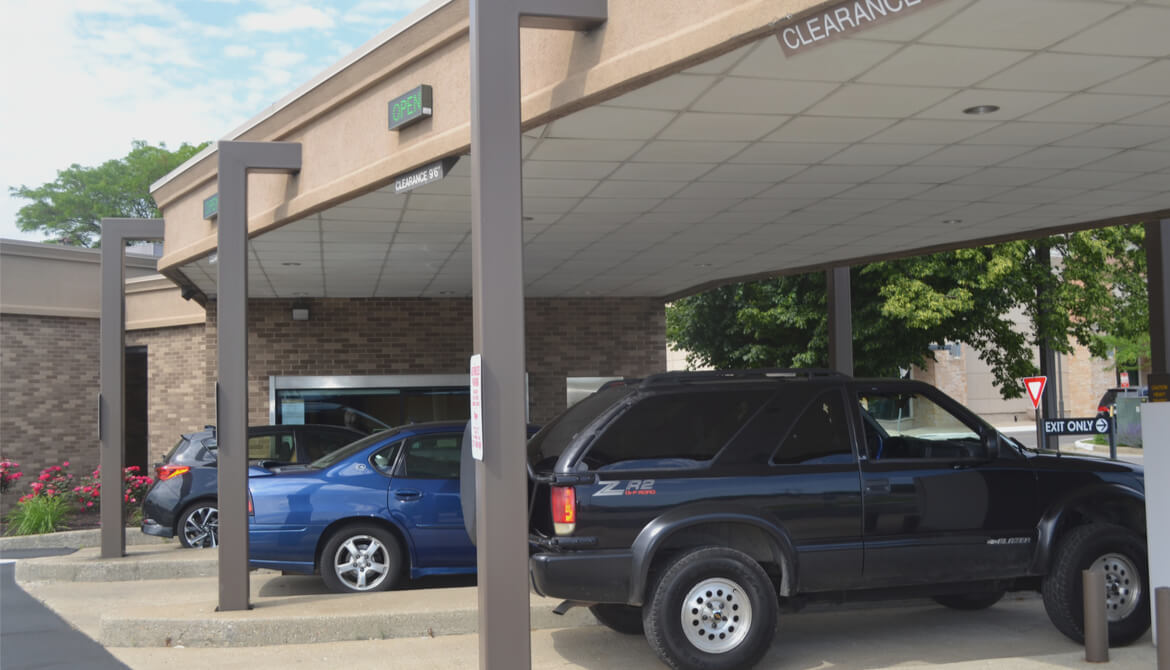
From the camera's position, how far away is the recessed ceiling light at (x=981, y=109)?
276 inches

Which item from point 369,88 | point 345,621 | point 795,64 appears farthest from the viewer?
point 369,88

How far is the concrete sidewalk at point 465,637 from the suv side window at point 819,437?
43.5 inches

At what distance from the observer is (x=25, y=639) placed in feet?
28.6

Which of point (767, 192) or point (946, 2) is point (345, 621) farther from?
point (946, 2)

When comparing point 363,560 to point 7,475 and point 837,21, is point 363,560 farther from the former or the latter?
point 7,475

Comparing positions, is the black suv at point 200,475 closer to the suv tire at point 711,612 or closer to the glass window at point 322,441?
the glass window at point 322,441

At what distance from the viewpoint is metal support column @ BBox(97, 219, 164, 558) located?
39.6 feet

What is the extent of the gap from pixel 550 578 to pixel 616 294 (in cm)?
1225

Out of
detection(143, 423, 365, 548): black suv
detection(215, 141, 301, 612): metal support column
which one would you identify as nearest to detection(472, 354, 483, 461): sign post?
detection(215, 141, 301, 612): metal support column

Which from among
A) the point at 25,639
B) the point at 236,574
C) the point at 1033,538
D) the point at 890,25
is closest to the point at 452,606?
the point at 236,574

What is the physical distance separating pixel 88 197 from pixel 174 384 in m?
38.0

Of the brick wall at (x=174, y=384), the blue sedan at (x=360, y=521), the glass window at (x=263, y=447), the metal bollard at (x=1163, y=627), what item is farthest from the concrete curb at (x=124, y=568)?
the metal bollard at (x=1163, y=627)

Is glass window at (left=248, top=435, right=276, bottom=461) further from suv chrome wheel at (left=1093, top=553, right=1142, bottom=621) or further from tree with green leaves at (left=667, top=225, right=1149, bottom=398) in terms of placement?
tree with green leaves at (left=667, top=225, right=1149, bottom=398)

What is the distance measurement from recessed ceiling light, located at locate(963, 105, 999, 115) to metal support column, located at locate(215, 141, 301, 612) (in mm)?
5676
